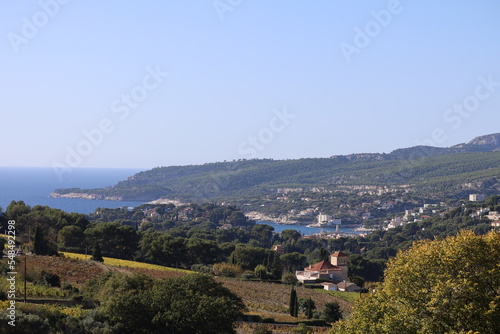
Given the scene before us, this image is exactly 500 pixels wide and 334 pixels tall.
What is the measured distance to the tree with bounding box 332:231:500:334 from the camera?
43.2 feet

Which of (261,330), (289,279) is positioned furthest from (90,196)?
(261,330)

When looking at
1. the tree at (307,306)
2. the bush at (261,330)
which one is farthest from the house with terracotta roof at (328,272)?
the bush at (261,330)

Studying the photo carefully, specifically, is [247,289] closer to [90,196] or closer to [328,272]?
[328,272]

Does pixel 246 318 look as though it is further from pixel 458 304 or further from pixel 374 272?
pixel 374 272

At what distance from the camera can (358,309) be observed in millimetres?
15078

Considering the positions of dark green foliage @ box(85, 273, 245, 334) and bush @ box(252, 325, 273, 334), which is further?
bush @ box(252, 325, 273, 334)

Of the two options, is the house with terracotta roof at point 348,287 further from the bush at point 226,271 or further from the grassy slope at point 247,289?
the bush at point 226,271

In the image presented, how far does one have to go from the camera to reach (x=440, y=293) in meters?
13.4

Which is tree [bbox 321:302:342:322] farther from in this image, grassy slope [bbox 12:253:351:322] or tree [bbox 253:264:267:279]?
tree [bbox 253:264:267:279]

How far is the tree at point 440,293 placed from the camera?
43.2ft

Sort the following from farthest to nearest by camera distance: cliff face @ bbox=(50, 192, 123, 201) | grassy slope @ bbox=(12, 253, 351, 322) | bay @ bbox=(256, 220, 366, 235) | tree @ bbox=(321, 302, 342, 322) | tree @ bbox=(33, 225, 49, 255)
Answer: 1. cliff face @ bbox=(50, 192, 123, 201)
2. bay @ bbox=(256, 220, 366, 235)
3. tree @ bbox=(33, 225, 49, 255)
4. grassy slope @ bbox=(12, 253, 351, 322)
5. tree @ bbox=(321, 302, 342, 322)

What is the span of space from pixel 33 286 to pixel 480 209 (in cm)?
8924

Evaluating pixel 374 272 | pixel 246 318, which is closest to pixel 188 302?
pixel 246 318

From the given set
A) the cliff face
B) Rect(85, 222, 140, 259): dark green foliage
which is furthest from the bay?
Rect(85, 222, 140, 259): dark green foliage
